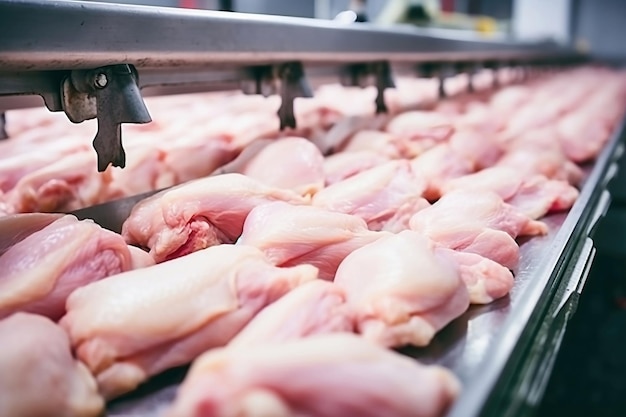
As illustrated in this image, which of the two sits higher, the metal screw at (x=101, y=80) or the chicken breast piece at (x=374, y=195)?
the metal screw at (x=101, y=80)

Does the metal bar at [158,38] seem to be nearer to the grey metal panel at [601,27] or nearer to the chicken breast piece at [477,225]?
the chicken breast piece at [477,225]

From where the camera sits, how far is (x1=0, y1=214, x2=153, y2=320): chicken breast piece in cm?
118

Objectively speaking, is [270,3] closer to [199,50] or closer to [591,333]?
[591,333]

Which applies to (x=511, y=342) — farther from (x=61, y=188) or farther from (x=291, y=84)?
(x=291, y=84)

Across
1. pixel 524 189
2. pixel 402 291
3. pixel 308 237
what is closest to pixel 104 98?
pixel 308 237

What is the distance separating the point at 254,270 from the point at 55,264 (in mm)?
390

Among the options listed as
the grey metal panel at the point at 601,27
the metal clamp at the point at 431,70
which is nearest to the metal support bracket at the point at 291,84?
the metal clamp at the point at 431,70

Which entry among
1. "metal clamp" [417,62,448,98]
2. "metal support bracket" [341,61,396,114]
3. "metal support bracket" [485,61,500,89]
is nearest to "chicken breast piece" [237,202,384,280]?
"metal support bracket" [341,61,396,114]

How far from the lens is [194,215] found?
5.08 ft

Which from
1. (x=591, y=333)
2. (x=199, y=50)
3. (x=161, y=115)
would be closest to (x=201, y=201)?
(x=199, y=50)

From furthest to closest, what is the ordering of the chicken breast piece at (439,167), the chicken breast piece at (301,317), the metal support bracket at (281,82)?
the metal support bracket at (281,82)
the chicken breast piece at (439,167)
the chicken breast piece at (301,317)

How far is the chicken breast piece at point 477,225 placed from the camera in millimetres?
1523

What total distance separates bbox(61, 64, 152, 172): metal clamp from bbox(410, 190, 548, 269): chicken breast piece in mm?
802

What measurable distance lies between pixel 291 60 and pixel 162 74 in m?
0.56
